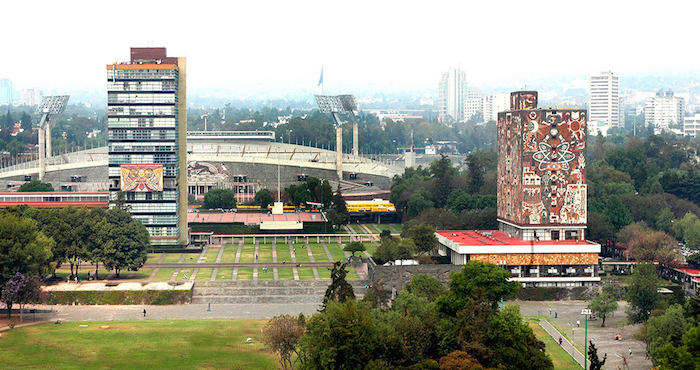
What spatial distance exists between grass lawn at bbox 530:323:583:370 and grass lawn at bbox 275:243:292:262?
29.0 metres

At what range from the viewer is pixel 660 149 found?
437ft

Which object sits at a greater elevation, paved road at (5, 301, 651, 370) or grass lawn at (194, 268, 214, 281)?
grass lawn at (194, 268, 214, 281)

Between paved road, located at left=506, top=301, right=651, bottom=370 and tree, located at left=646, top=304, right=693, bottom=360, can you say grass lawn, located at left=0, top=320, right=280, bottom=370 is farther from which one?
tree, located at left=646, top=304, right=693, bottom=360

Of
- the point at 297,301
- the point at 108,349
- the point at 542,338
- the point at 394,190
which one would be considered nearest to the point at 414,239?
the point at 297,301

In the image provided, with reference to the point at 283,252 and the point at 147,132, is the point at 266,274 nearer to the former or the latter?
the point at 283,252

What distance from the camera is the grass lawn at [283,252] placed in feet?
271

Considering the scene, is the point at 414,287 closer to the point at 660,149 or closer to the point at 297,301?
the point at 297,301

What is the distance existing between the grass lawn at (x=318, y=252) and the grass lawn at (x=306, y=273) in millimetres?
5103

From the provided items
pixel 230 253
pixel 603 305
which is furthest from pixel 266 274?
pixel 603 305

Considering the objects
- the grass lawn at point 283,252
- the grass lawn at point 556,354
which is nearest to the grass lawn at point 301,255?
the grass lawn at point 283,252

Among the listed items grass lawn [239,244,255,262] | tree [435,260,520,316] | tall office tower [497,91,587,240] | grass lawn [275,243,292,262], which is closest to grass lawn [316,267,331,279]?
grass lawn [275,243,292,262]

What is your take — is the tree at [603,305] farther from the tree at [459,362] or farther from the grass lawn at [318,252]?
the grass lawn at [318,252]

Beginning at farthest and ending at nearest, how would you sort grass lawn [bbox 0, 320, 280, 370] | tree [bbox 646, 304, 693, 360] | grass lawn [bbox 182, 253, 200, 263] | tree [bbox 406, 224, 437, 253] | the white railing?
grass lawn [bbox 182, 253, 200, 263], tree [bbox 406, 224, 437, 253], the white railing, grass lawn [bbox 0, 320, 280, 370], tree [bbox 646, 304, 693, 360]

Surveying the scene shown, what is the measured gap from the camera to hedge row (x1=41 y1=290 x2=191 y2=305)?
64812mm
